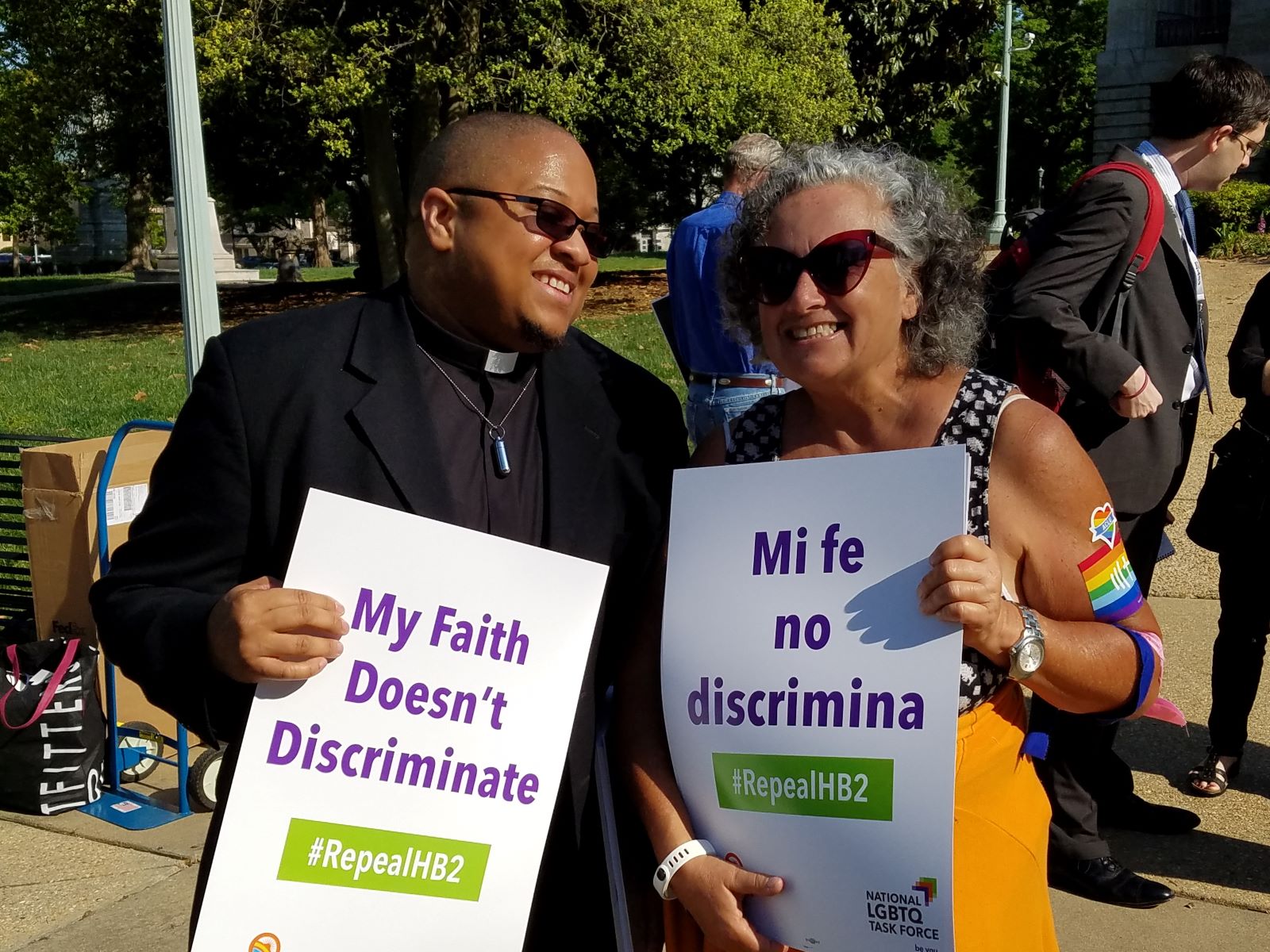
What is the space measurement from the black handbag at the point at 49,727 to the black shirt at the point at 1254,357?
425 cm

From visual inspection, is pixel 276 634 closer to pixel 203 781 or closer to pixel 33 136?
pixel 203 781

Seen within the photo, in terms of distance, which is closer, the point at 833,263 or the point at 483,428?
the point at 833,263

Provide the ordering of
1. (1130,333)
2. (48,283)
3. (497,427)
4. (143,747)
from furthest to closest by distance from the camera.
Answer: (48,283) → (143,747) → (1130,333) → (497,427)

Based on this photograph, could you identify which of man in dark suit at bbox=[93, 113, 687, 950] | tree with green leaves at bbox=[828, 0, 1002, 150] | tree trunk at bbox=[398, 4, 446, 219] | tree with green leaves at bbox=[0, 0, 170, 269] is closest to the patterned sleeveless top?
man in dark suit at bbox=[93, 113, 687, 950]

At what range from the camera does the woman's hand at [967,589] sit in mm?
1664

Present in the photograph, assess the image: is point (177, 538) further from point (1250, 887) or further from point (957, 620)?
point (1250, 887)

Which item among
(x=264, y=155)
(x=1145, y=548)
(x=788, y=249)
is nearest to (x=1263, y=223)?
(x=264, y=155)

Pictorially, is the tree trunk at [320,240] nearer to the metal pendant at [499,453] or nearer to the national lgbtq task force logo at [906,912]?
the metal pendant at [499,453]

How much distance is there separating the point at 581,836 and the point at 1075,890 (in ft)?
7.64

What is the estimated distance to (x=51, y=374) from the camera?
46.6ft

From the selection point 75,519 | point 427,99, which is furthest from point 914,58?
point 75,519

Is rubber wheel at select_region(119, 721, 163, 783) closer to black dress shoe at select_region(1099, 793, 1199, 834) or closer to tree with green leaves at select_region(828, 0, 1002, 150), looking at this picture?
black dress shoe at select_region(1099, 793, 1199, 834)

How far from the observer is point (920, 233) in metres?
2.03

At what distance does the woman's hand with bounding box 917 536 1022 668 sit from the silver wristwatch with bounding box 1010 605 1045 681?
7cm
